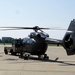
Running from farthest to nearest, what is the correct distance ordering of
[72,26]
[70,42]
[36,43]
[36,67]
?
[36,43]
[72,26]
[70,42]
[36,67]

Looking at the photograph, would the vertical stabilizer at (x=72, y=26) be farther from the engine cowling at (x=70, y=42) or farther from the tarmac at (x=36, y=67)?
the tarmac at (x=36, y=67)

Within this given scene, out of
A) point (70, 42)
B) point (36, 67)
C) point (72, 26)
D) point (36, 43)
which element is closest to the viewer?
point (36, 67)

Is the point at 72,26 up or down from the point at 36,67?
up

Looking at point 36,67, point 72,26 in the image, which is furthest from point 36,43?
point 36,67

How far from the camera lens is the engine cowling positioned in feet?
68.9

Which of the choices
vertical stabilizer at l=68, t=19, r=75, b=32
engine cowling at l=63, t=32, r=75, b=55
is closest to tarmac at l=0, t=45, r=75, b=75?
engine cowling at l=63, t=32, r=75, b=55

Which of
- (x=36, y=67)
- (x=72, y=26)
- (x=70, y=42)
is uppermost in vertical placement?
(x=72, y=26)

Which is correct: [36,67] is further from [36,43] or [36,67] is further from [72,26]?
[36,43]

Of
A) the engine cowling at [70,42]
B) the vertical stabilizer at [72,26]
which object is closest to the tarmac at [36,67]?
the engine cowling at [70,42]

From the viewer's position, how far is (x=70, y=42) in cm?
2138

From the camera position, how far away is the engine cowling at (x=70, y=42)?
21.0 meters

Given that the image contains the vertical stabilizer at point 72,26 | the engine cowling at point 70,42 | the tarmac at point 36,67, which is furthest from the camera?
the vertical stabilizer at point 72,26

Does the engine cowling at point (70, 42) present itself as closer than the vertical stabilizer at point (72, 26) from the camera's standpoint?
Yes

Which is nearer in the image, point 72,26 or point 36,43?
point 72,26
